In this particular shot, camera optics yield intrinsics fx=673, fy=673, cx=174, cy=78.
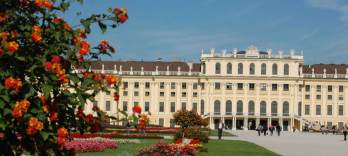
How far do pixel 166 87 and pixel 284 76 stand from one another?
15220 mm

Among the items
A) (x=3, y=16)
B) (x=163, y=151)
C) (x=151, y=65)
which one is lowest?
(x=163, y=151)

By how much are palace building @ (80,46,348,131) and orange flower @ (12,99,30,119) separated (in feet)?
257

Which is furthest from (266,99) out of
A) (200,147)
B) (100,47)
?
(100,47)

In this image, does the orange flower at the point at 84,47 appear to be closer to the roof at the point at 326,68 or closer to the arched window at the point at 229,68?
the arched window at the point at 229,68

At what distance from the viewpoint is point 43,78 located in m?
5.15

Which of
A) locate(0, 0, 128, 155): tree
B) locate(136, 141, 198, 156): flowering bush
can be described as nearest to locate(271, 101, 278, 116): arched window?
locate(136, 141, 198, 156): flowering bush

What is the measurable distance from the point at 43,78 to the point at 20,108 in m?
0.41

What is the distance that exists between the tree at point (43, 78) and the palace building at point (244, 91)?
254 feet

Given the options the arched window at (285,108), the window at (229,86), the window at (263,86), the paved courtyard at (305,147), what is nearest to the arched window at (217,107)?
the window at (229,86)

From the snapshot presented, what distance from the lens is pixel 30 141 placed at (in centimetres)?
543

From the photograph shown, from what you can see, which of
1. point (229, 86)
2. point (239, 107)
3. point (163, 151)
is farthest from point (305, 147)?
point (229, 86)

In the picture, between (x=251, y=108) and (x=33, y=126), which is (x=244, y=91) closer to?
(x=251, y=108)

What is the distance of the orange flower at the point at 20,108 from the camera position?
4777mm

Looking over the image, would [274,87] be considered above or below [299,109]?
above
